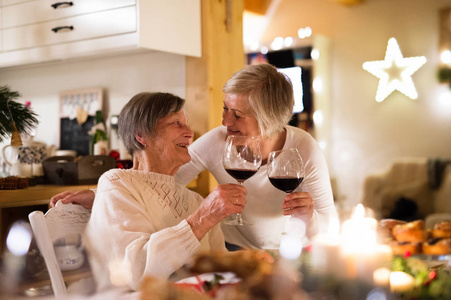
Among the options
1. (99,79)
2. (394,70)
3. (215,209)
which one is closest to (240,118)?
(215,209)

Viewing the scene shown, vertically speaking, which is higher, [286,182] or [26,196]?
[286,182]

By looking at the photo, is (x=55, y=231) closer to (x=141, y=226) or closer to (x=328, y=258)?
(x=141, y=226)

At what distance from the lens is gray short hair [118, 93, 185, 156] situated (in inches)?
52.2

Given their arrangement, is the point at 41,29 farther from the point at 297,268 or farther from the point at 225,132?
the point at 297,268

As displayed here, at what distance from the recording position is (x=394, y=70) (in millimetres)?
3342

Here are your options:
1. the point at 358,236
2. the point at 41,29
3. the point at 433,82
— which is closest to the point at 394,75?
the point at 433,82

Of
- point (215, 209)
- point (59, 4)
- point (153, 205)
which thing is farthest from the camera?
point (59, 4)

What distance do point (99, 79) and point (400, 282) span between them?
2554 millimetres

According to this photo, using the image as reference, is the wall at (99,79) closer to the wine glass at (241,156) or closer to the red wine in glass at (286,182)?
the wine glass at (241,156)

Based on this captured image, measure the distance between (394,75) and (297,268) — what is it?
10.2 feet

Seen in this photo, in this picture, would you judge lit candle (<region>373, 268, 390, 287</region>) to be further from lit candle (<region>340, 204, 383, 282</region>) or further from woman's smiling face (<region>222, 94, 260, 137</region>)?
woman's smiling face (<region>222, 94, 260, 137</region>)

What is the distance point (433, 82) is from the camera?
3.17 meters

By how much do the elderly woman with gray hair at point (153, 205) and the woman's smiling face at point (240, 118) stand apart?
0.65 ft

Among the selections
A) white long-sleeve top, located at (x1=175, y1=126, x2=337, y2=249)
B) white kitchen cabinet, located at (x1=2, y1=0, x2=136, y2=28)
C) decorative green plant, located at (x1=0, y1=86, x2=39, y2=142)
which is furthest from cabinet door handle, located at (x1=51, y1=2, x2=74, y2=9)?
white long-sleeve top, located at (x1=175, y1=126, x2=337, y2=249)
